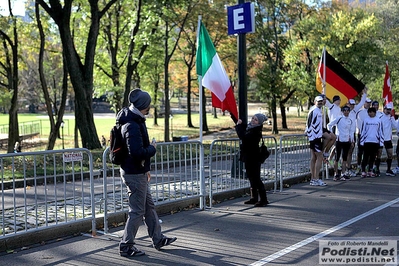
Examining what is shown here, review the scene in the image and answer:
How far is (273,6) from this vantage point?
35094mm

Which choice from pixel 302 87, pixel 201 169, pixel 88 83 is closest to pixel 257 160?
pixel 201 169

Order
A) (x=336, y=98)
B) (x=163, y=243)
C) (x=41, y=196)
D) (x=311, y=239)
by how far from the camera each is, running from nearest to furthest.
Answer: (x=163, y=243)
(x=311, y=239)
(x=41, y=196)
(x=336, y=98)

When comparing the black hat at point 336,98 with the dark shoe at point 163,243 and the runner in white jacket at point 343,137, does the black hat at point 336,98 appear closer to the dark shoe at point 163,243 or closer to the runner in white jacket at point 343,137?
the runner in white jacket at point 343,137

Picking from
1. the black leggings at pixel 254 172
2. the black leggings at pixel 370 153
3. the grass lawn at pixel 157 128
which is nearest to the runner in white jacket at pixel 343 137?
the black leggings at pixel 370 153

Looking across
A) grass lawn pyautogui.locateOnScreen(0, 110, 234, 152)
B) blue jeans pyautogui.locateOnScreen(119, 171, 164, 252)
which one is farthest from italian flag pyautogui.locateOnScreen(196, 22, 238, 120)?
grass lawn pyautogui.locateOnScreen(0, 110, 234, 152)

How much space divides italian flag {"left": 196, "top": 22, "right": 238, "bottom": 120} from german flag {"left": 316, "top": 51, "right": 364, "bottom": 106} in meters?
4.75

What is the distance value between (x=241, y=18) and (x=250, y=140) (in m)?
3.43

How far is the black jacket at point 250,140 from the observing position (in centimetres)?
874

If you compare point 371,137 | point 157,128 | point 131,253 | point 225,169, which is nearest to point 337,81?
point 371,137

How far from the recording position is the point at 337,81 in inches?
509

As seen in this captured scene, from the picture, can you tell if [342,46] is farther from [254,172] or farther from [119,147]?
[119,147]

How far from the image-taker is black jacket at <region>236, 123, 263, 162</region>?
8742mm

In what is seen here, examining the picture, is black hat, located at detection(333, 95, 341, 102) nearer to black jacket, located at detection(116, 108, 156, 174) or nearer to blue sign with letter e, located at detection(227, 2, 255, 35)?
blue sign with letter e, located at detection(227, 2, 255, 35)

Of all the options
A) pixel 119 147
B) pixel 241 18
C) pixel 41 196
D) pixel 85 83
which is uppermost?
pixel 241 18
